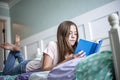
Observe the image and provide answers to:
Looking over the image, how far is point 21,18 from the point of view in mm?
3559

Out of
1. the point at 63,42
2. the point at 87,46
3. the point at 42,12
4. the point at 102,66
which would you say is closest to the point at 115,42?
the point at 102,66

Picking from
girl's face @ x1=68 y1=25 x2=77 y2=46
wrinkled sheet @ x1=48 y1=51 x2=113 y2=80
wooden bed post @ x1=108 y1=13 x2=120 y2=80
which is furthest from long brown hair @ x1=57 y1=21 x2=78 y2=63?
wooden bed post @ x1=108 y1=13 x2=120 y2=80

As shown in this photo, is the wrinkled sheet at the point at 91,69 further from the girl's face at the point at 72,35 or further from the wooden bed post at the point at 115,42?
the girl's face at the point at 72,35

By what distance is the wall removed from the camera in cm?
234

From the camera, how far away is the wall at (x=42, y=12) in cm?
234

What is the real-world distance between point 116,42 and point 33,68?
122 cm

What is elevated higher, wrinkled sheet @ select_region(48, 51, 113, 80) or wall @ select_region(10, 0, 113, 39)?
wall @ select_region(10, 0, 113, 39)

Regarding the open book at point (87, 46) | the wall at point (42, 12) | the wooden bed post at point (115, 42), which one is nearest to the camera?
the wooden bed post at point (115, 42)

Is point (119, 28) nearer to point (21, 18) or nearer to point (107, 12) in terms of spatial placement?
point (107, 12)

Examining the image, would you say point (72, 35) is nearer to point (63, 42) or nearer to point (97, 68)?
point (63, 42)

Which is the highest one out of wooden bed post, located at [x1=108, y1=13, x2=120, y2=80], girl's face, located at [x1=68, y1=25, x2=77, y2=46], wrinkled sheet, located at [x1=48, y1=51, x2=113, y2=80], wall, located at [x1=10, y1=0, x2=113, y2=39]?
wall, located at [x1=10, y1=0, x2=113, y2=39]

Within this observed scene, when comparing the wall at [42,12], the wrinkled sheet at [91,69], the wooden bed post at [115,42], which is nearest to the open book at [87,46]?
the wrinkled sheet at [91,69]

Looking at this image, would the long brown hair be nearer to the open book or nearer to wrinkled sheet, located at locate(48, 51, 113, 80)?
the open book

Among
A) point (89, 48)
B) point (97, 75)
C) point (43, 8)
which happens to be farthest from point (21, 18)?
point (97, 75)
